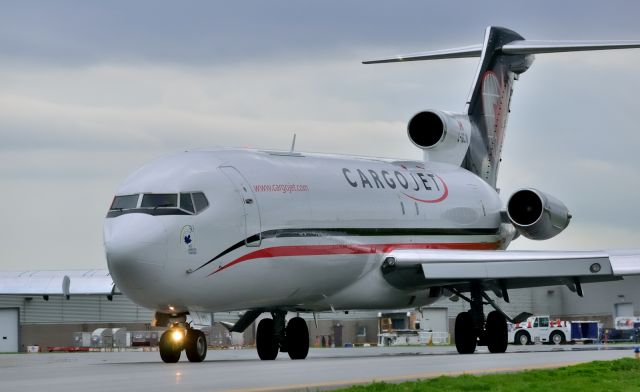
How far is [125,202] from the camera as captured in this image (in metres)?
29.9

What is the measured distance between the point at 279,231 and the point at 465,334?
7.64 metres

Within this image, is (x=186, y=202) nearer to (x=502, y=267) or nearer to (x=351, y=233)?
(x=351, y=233)

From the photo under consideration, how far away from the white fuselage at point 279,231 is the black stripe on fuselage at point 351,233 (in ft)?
0.09

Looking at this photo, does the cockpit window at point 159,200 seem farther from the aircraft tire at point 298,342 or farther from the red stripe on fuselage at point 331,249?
the aircraft tire at point 298,342

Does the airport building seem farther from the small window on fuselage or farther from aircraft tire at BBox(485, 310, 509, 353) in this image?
the small window on fuselage

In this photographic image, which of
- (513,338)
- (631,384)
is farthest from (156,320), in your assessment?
(513,338)

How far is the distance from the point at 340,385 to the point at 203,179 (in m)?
11.6

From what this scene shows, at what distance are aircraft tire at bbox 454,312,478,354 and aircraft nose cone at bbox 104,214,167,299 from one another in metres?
11.0

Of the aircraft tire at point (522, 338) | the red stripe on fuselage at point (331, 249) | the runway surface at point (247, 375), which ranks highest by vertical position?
the red stripe on fuselage at point (331, 249)

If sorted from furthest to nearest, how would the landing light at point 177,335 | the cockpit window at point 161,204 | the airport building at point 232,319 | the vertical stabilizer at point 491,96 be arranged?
the airport building at point 232,319 < the vertical stabilizer at point 491,96 < the landing light at point 177,335 < the cockpit window at point 161,204

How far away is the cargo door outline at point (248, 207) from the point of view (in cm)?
3088

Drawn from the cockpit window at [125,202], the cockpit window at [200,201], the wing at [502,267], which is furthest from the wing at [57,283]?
the cockpit window at [200,201]

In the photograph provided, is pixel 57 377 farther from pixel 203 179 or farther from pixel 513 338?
pixel 513 338

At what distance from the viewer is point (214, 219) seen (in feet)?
98.6
